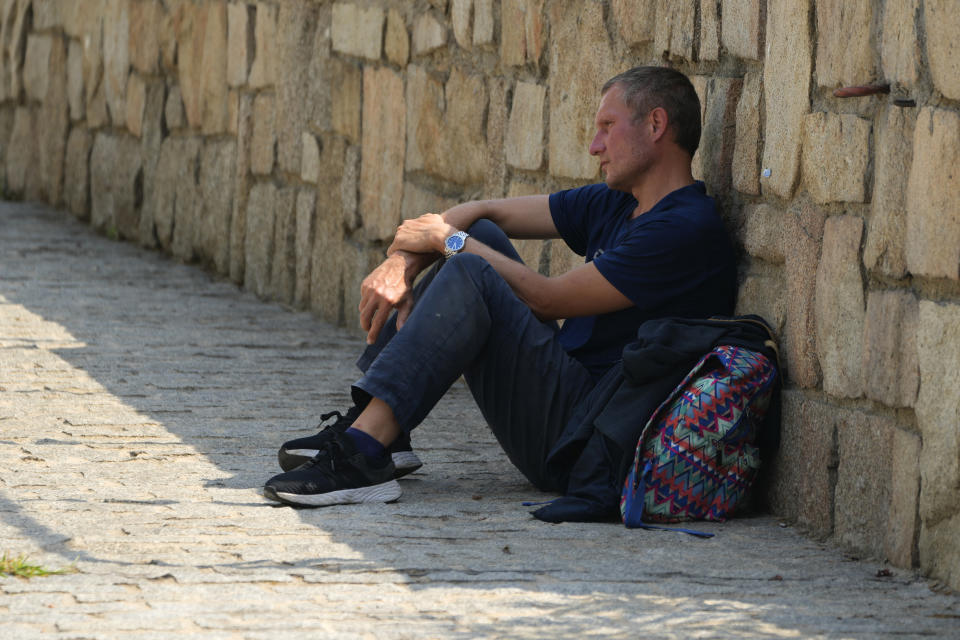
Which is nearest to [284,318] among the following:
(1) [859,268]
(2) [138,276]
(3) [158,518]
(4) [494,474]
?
(2) [138,276]

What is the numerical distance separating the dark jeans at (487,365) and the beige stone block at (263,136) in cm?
357

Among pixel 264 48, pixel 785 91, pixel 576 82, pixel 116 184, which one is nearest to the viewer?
pixel 785 91

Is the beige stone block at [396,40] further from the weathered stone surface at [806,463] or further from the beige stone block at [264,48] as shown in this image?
the weathered stone surface at [806,463]

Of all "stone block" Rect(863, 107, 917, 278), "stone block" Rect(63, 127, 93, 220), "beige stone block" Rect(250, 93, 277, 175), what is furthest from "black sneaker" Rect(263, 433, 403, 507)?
"stone block" Rect(63, 127, 93, 220)

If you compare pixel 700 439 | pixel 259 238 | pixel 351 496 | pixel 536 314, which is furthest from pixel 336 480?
pixel 259 238

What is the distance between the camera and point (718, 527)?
351 cm

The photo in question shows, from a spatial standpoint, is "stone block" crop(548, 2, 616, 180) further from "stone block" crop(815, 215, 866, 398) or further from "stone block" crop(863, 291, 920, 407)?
"stone block" crop(863, 291, 920, 407)

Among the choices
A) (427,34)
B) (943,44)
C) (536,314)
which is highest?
(427,34)

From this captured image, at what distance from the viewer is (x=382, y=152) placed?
6.27 m

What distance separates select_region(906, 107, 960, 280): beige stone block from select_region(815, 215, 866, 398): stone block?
22 cm

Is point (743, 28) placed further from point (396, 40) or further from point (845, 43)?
point (396, 40)

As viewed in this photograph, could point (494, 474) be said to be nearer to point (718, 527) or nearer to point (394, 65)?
point (718, 527)

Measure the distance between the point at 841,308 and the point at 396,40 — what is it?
→ 3234mm

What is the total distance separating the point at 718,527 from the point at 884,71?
1089mm
